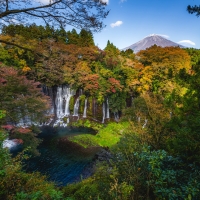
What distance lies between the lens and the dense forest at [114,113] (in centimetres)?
306

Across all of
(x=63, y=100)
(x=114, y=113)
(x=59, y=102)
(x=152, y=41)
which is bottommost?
(x=114, y=113)

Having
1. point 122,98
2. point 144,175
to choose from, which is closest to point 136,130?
point 144,175

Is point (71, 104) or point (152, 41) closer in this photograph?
point (71, 104)

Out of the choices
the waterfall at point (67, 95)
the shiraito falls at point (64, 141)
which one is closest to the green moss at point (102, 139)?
the shiraito falls at point (64, 141)

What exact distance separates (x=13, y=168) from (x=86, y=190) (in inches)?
88.8

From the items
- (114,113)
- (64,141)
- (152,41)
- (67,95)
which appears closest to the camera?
(64,141)

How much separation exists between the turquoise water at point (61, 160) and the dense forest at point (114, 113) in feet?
3.12

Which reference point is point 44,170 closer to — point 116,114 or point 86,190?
point 86,190

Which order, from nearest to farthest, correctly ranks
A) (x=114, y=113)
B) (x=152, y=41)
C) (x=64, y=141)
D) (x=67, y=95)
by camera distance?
(x=64, y=141) < (x=114, y=113) < (x=67, y=95) < (x=152, y=41)

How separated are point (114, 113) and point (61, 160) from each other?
9177mm

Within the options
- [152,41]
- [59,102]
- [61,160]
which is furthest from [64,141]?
[152,41]

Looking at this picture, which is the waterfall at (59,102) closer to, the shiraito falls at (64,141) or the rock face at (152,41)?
the shiraito falls at (64,141)

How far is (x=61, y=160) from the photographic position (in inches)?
407

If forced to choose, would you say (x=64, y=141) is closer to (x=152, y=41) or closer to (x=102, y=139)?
(x=102, y=139)
